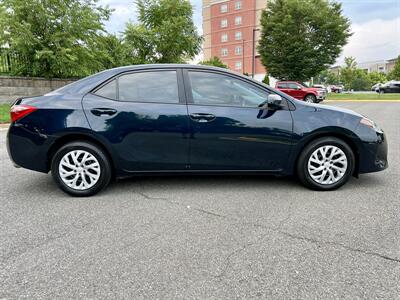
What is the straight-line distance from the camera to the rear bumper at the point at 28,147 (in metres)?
3.44

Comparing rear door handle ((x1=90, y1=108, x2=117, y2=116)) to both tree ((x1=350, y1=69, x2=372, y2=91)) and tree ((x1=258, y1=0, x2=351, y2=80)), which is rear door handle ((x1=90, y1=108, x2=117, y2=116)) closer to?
tree ((x1=258, y1=0, x2=351, y2=80))

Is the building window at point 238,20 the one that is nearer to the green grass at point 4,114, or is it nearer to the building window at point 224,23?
the building window at point 224,23

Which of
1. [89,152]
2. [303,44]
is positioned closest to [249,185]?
[89,152]

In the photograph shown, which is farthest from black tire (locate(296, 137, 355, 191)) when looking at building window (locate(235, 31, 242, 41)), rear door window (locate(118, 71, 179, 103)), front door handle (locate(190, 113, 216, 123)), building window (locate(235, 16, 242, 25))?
building window (locate(235, 16, 242, 25))

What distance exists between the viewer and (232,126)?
3.52 meters

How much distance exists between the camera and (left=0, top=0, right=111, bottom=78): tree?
1220 cm

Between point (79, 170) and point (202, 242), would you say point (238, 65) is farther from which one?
point (202, 242)

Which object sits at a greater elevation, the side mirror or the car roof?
the car roof

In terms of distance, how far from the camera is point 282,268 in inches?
85.0

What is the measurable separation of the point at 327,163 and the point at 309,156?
25cm

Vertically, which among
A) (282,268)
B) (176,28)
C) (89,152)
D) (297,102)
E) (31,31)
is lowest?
(282,268)

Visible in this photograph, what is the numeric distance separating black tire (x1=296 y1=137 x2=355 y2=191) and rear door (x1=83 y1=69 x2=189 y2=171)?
146 cm

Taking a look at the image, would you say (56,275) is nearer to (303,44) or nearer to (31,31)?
(31,31)

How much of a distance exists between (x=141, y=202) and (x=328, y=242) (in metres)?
2.00
